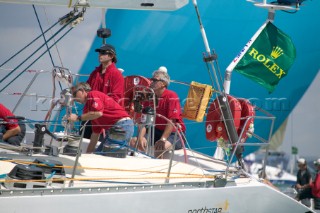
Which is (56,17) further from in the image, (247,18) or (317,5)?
(317,5)

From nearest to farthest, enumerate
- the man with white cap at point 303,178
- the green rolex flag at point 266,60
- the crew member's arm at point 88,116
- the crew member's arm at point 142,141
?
the crew member's arm at point 88,116 < the crew member's arm at point 142,141 < the green rolex flag at point 266,60 < the man with white cap at point 303,178

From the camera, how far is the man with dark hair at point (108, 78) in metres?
6.93

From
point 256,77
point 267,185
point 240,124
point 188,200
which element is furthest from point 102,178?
point 256,77

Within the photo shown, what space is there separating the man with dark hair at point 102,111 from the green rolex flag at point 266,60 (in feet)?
6.51

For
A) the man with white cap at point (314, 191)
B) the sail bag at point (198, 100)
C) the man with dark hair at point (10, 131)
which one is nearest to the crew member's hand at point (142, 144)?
the sail bag at point (198, 100)

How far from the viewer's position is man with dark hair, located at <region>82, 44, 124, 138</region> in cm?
693

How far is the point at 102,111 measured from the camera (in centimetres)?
627

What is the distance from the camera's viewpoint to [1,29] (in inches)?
270

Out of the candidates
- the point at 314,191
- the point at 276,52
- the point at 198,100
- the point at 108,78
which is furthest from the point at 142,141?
the point at 314,191

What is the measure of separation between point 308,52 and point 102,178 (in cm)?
668

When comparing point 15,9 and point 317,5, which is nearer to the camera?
point 15,9

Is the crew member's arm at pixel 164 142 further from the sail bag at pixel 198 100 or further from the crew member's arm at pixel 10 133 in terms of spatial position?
the crew member's arm at pixel 10 133

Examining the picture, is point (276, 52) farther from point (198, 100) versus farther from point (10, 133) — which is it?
point (10, 133)

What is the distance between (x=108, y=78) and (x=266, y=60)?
1893mm
